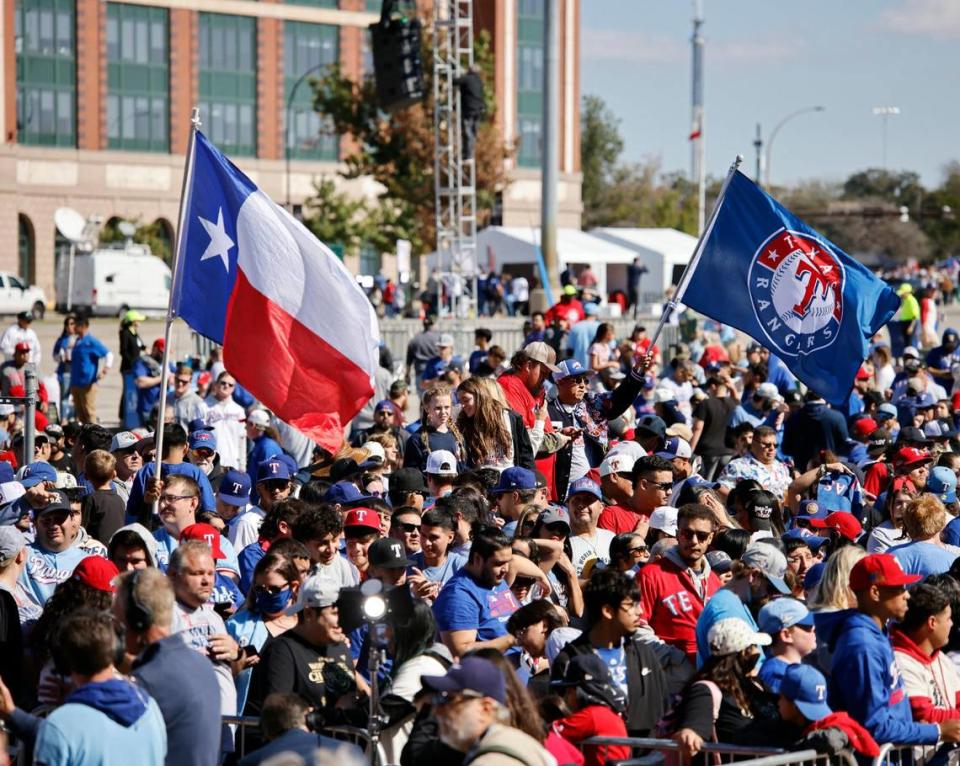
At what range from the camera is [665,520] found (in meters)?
8.93

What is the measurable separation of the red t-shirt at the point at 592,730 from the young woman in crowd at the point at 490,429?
4.76m

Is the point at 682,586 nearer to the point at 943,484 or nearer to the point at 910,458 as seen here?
the point at 943,484

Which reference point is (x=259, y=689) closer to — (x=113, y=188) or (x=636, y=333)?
(x=636, y=333)

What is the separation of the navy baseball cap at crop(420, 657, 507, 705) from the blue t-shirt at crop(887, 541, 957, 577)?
3.86 metres

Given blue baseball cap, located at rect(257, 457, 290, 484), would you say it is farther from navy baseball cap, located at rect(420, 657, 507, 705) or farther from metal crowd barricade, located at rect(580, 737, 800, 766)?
navy baseball cap, located at rect(420, 657, 507, 705)

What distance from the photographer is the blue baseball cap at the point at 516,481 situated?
9.53 meters

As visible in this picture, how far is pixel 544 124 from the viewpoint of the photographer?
30484mm

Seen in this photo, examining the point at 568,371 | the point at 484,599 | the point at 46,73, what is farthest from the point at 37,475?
the point at 46,73

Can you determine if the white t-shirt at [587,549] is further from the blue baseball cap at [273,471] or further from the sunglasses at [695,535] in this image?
the blue baseball cap at [273,471]

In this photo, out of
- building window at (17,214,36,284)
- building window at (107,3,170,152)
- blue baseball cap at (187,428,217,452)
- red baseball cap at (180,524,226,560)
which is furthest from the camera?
building window at (107,3,170,152)

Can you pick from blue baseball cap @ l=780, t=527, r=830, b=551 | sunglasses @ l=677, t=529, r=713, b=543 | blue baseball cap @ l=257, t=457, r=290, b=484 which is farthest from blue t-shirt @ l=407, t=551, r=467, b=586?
blue baseball cap @ l=257, t=457, r=290, b=484

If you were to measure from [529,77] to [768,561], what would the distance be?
67.9 metres

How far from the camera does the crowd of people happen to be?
5.71 metres

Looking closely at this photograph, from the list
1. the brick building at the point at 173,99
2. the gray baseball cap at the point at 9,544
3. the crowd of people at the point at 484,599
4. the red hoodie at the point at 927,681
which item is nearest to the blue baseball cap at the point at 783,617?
the crowd of people at the point at 484,599
